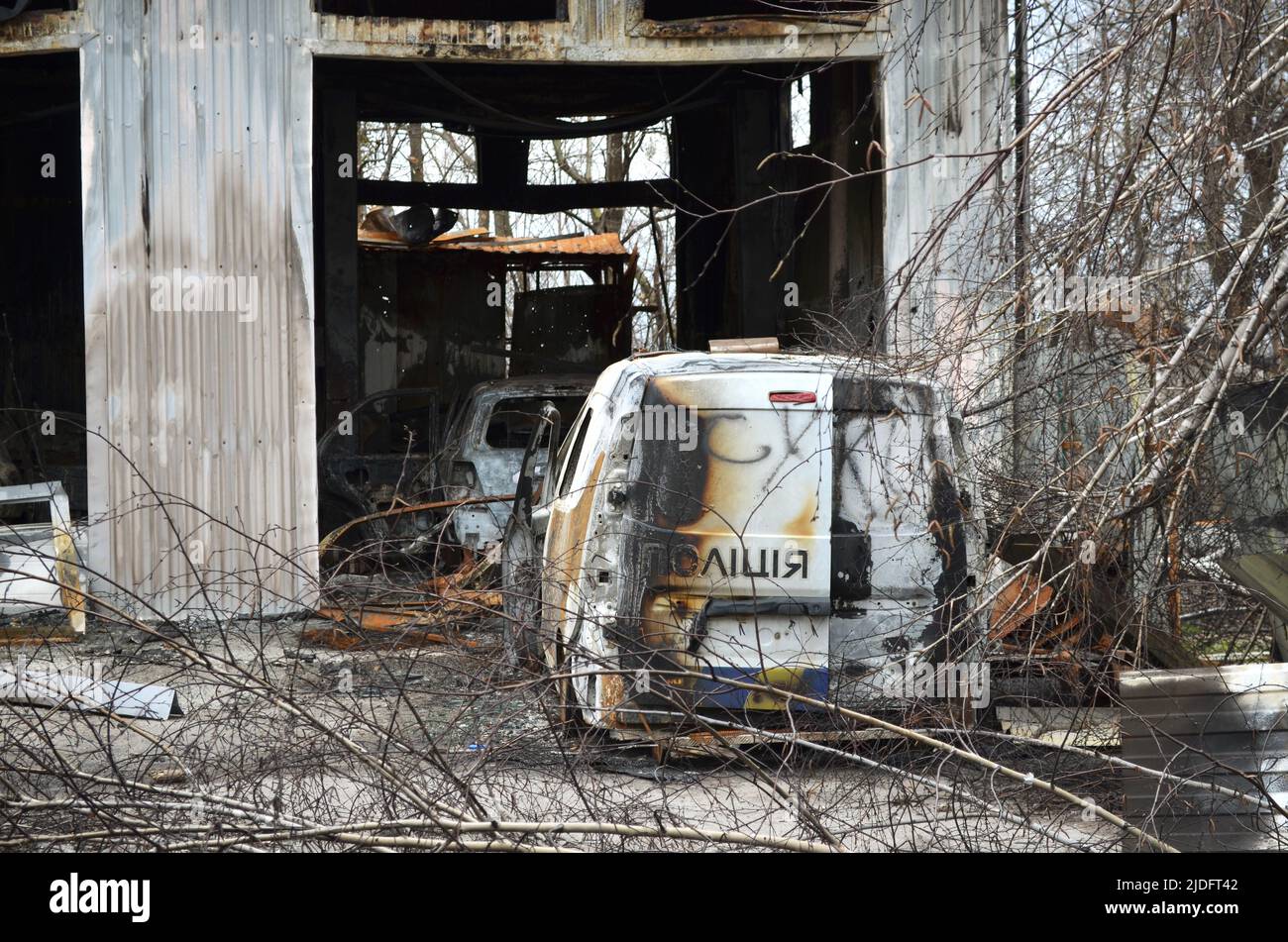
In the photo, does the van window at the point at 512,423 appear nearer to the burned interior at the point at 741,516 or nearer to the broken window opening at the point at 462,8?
the burned interior at the point at 741,516

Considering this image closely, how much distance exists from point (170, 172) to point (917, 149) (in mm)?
5415

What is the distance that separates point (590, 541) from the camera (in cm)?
562

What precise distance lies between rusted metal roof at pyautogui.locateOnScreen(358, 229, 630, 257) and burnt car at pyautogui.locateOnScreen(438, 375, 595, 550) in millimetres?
7459

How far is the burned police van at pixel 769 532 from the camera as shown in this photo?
18.1 ft

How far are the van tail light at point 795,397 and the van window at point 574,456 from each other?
1.18 metres

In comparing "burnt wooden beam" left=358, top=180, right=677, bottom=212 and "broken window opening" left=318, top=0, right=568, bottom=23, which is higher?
"broken window opening" left=318, top=0, right=568, bottom=23

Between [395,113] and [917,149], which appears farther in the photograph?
[395,113]

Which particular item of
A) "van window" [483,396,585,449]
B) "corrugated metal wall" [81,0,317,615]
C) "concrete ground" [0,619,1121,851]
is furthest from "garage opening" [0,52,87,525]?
"concrete ground" [0,619,1121,851]

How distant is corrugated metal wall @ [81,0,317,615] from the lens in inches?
356

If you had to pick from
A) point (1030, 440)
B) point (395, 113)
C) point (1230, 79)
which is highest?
point (395, 113)

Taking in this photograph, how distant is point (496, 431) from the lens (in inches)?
439

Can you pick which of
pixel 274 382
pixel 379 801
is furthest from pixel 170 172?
pixel 379 801

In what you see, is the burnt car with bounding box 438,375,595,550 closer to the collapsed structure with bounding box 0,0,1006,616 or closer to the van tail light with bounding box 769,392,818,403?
Result: the collapsed structure with bounding box 0,0,1006,616
